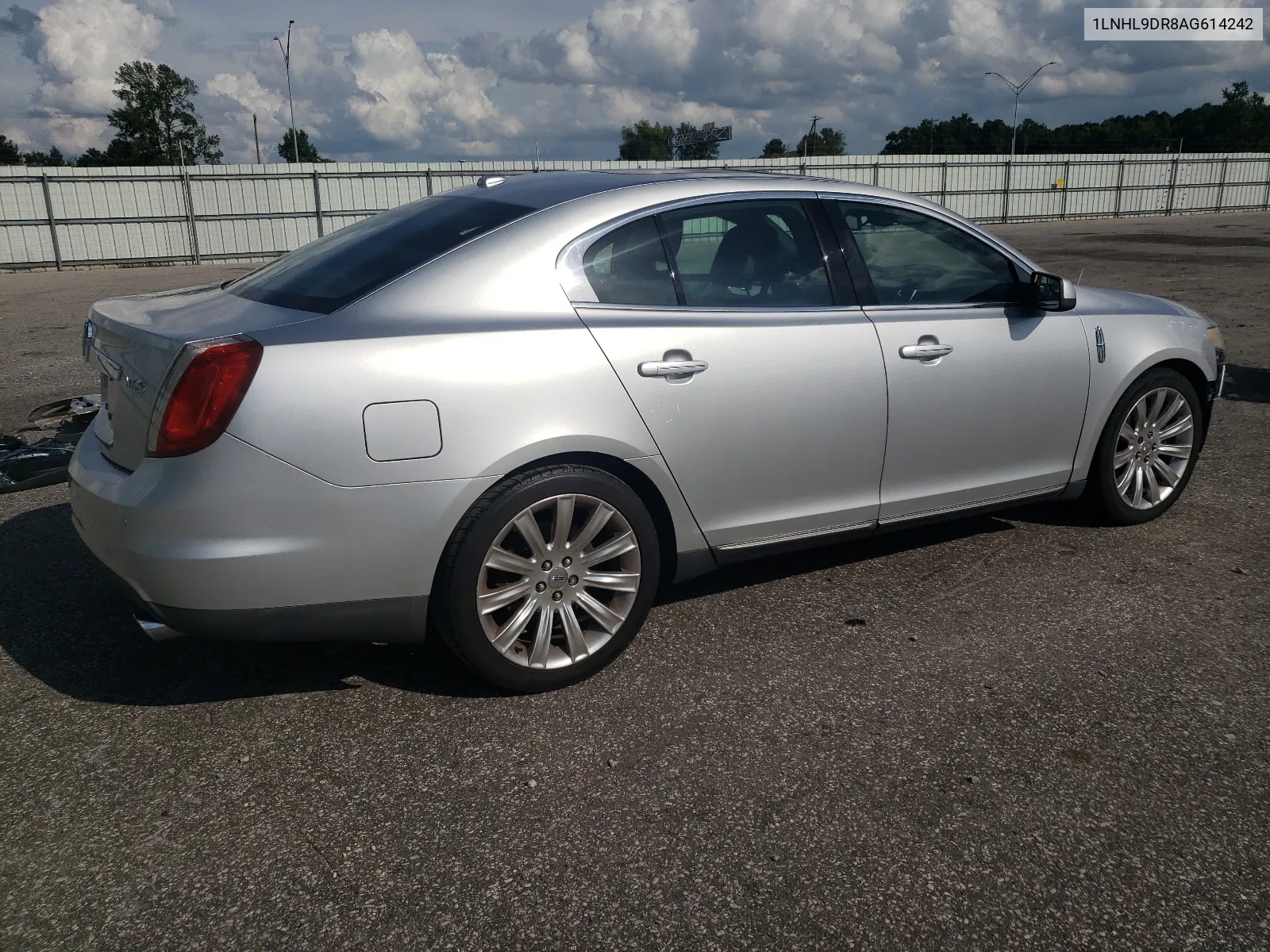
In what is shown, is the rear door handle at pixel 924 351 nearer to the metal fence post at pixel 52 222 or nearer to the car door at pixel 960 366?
the car door at pixel 960 366

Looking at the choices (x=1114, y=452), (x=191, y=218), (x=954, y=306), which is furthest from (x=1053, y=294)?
(x=191, y=218)

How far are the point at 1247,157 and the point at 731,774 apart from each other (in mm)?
50730

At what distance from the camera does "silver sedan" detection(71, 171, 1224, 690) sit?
9.45ft

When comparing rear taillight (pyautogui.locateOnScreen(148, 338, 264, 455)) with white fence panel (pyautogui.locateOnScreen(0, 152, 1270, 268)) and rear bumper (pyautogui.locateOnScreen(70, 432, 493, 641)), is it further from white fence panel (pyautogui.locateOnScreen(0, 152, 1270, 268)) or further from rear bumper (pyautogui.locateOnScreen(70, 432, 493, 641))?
white fence panel (pyautogui.locateOnScreen(0, 152, 1270, 268))

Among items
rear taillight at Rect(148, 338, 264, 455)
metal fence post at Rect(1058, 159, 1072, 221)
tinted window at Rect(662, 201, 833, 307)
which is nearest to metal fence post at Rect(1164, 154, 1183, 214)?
metal fence post at Rect(1058, 159, 1072, 221)

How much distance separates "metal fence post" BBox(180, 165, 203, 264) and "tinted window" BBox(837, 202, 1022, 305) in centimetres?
2803

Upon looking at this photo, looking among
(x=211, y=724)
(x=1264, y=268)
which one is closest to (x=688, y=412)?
(x=211, y=724)

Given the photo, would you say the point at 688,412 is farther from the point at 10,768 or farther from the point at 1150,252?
the point at 1150,252

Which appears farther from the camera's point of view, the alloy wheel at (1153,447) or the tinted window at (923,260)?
the alloy wheel at (1153,447)

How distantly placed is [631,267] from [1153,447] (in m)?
2.82

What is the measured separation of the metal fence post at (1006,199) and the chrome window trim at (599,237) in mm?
38534

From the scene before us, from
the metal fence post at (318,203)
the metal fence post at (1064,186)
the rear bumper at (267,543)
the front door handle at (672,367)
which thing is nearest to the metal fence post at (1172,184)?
the metal fence post at (1064,186)

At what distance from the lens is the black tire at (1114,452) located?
463cm

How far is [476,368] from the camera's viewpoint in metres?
3.03
